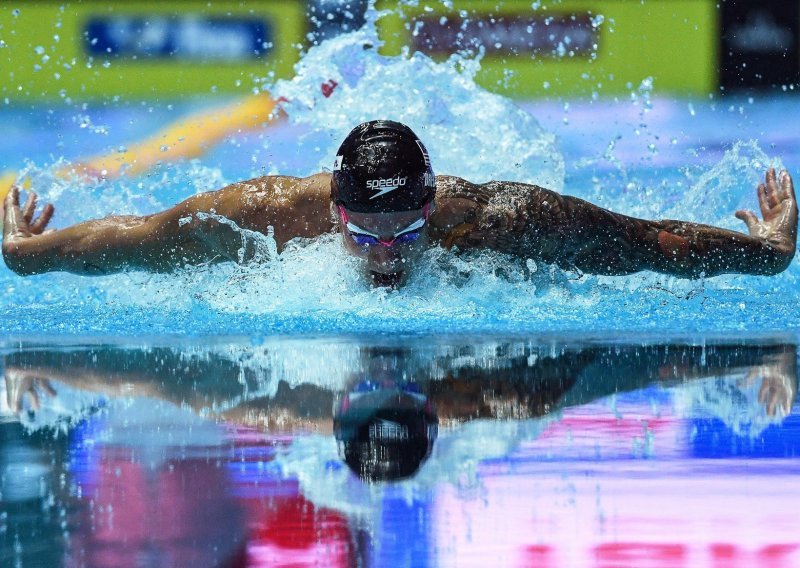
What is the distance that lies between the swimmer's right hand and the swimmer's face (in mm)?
1322

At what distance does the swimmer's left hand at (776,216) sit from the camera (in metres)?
3.90

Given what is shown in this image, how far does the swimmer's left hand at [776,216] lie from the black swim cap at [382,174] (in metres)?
1.28

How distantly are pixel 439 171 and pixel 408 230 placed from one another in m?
2.26

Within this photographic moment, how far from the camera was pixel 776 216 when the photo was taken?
4035 mm

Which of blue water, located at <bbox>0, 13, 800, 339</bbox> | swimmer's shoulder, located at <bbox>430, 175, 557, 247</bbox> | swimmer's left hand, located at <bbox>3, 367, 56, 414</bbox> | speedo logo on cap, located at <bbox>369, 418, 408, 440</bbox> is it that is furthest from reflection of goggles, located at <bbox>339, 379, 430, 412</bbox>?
swimmer's shoulder, located at <bbox>430, 175, 557, 247</bbox>

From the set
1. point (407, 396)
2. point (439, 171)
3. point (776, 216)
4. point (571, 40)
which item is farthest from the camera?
point (571, 40)

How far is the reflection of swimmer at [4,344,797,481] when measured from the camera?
1.95m

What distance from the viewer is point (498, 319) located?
3457 millimetres

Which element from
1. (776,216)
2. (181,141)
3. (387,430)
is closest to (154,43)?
(181,141)

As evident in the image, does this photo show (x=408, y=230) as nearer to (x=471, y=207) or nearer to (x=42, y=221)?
(x=471, y=207)

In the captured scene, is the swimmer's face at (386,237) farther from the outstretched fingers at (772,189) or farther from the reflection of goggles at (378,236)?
the outstretched fingers at (772,189)

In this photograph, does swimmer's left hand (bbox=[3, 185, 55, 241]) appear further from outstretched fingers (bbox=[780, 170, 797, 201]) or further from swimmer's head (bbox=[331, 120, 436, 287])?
outstretched fingers (bbox=[780, 170, 797, 201])

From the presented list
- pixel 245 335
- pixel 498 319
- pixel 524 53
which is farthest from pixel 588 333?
pixel 524 53

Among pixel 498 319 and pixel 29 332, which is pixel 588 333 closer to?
pixel 498 319
